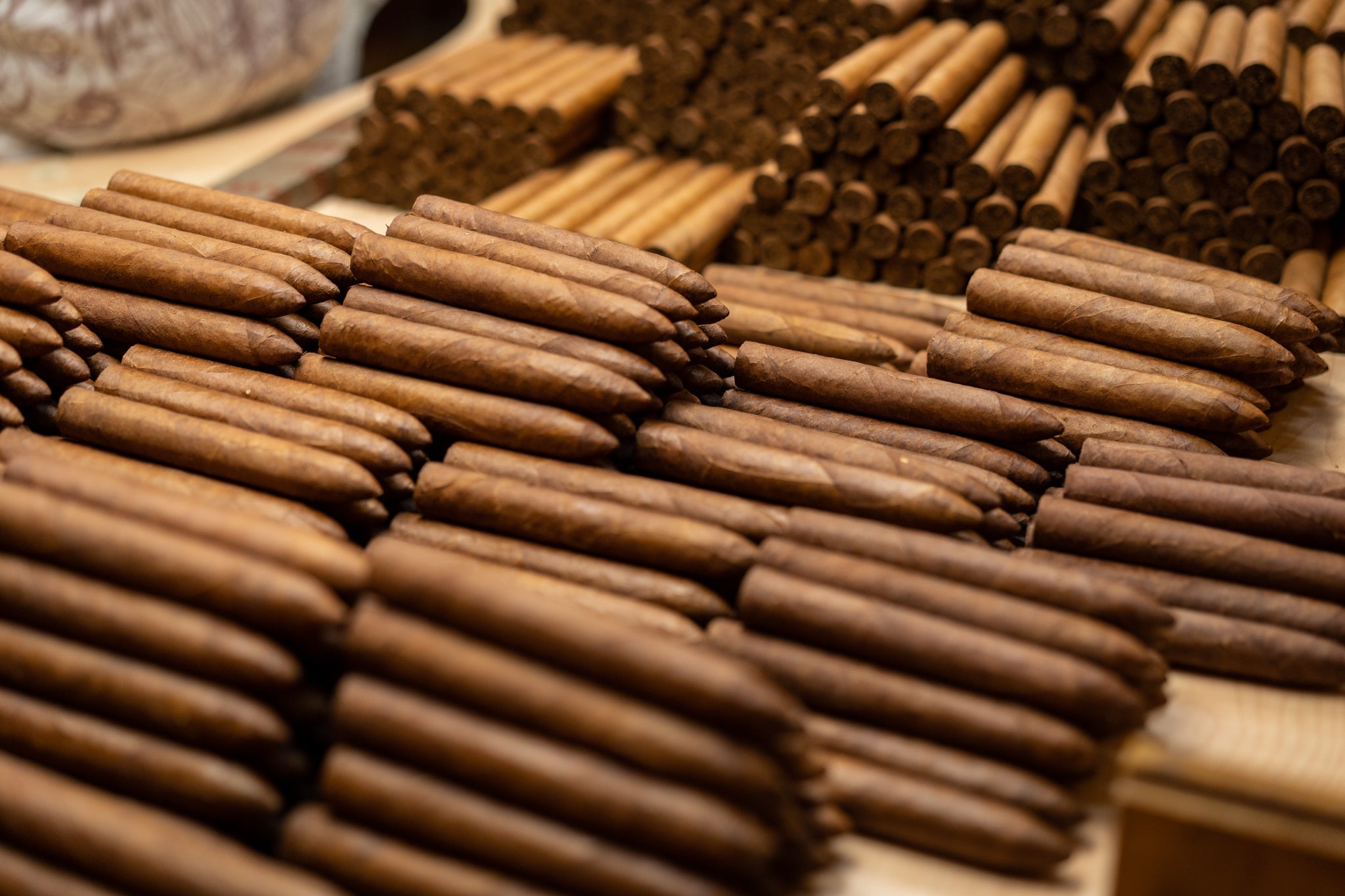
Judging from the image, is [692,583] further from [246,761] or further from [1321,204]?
[1321,204]

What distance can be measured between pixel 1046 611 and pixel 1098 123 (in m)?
3.84

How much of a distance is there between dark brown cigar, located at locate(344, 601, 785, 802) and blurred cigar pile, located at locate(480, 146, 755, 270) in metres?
2.87

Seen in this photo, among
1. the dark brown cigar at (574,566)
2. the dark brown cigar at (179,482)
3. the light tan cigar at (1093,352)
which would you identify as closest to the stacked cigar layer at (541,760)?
the dark brown cigar at (574,566)

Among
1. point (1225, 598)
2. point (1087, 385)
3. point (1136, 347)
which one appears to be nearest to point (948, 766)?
point (1225, 598)

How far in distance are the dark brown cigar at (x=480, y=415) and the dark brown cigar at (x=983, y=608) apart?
61cm

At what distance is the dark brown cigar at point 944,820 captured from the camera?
2465 mm

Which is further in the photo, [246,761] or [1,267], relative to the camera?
[1,267]

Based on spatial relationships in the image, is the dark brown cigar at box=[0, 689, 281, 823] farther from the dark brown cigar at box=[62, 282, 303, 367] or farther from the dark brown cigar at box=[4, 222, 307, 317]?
the dark brown cigar at box=[4, 222, 307, 317]

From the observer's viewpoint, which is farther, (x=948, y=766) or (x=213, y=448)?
(x=213, y=448)

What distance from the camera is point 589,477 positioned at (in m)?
3.04

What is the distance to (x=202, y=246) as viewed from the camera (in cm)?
353

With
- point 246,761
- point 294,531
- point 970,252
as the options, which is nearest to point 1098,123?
point 970,252

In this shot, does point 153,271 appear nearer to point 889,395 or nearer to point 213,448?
point 213,448

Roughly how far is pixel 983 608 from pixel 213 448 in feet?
6.69
